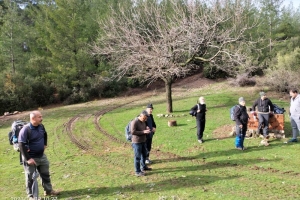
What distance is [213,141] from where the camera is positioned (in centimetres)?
1120

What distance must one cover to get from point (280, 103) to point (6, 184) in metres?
16.1

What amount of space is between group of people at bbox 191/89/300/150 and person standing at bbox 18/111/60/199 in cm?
563

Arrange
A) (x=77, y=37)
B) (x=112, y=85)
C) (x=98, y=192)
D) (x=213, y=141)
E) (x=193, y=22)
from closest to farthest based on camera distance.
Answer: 1. (x=98, y=192)
2. (x=213, y=141)
3. (x=193, y=22)
4. (x=77, y=37)
5. (x=112, y=85)

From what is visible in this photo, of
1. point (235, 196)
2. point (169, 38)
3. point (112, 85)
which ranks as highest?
point (169, 38)

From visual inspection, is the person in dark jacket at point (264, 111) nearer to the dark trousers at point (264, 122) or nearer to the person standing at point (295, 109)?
the dark trousers at point (264, 122)

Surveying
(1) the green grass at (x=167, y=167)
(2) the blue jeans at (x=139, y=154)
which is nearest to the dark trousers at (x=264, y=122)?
(1) the green grass at (x=167, y=167)

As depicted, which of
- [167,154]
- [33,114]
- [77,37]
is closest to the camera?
[33,114]

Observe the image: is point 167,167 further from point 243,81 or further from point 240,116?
point 243,81

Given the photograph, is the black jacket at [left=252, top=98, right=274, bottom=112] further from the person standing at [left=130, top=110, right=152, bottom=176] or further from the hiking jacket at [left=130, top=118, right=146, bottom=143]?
the hiking jacket at [left=130, top=118, right=146, bottom=143]

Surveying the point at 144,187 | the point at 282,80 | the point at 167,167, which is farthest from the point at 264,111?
the point at 282,80

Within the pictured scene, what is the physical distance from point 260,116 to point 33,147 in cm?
796

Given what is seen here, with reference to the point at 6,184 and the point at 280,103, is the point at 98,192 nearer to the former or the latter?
the point at 6,184

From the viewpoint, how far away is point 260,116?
35.3ft

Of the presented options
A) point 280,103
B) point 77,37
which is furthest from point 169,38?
point 77,37
